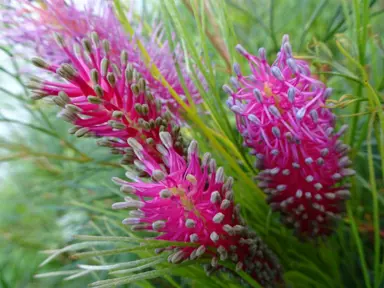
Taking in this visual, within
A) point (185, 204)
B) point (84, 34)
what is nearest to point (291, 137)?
point (185, 204)

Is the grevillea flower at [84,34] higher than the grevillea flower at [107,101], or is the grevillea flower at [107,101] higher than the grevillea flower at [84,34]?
the grevillea flower at [84,34]

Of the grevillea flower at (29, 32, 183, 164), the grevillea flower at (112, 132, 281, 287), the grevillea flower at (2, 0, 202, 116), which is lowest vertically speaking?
the grevillea flower at (112, 132, 281, 287)

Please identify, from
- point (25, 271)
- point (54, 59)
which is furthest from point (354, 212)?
point (25, 271)

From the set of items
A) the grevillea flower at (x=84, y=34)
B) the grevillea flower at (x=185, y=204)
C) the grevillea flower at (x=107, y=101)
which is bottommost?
the grevillea flower at (x=185, y=204)

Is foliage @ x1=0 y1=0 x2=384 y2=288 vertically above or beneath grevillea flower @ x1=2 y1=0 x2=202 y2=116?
beneath
